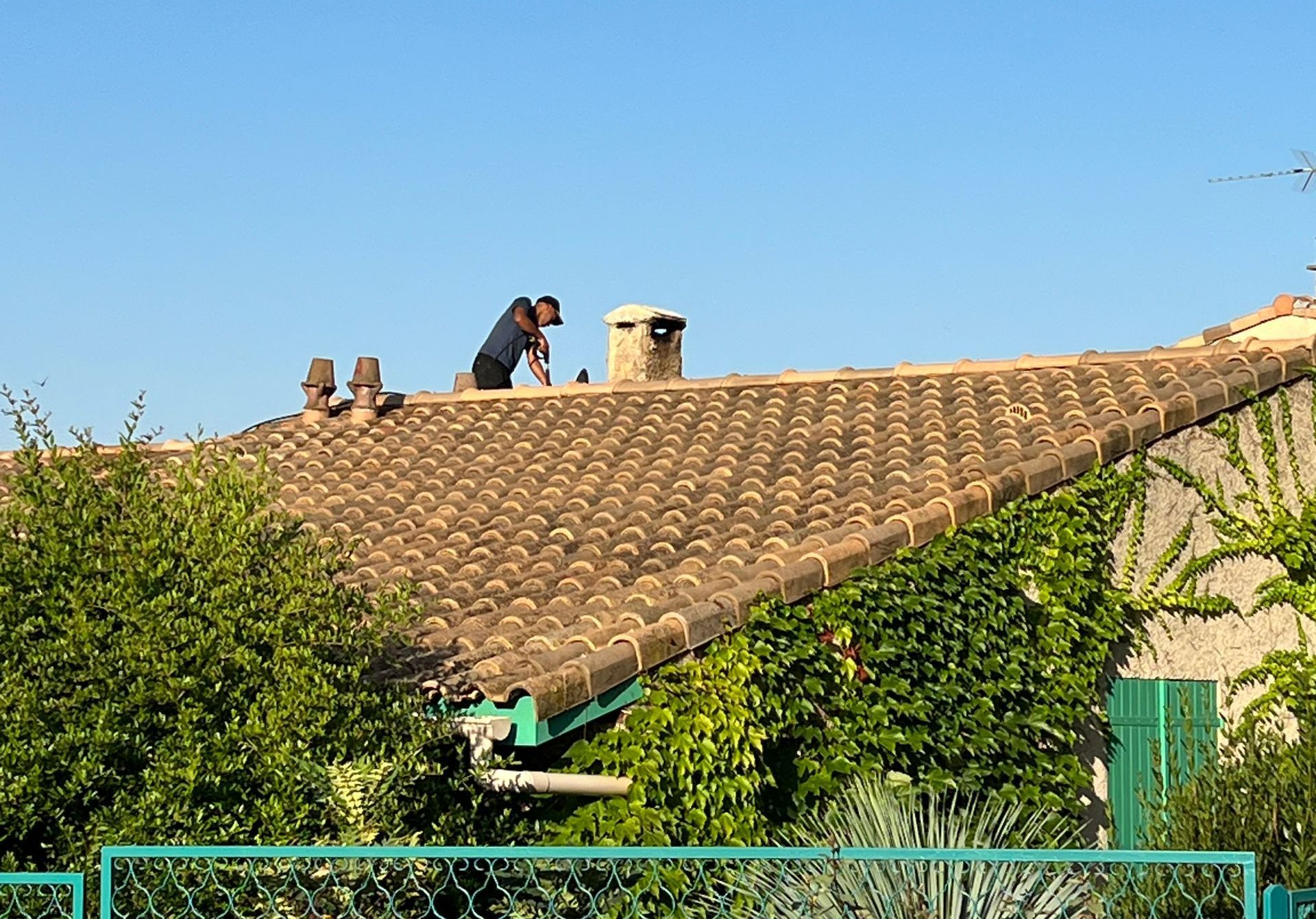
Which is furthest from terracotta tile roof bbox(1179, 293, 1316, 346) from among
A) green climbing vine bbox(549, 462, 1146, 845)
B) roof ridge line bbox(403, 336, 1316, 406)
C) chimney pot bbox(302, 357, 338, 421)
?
chimney pot bbox(302, 357, 338, 421)

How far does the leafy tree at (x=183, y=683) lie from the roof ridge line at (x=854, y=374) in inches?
320

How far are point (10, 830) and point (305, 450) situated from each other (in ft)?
29.0

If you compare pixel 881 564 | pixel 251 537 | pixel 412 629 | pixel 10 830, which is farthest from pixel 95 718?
pixel 881 564

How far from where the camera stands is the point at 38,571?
734cm

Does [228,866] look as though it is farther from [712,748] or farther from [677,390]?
[677,390]

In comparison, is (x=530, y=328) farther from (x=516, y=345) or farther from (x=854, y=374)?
(x=854, y=374)

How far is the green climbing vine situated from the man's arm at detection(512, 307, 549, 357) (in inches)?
314

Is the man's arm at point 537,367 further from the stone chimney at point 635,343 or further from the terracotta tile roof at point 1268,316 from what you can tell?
the terracotta tile roof at point 1268,316

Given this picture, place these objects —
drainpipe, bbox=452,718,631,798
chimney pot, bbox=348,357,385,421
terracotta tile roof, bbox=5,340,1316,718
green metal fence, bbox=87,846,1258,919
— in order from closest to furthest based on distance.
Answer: green metal fence, bbox=87,846,1258,919 → drainpipe, bbox=452,718,631,798 → terracotta tile roof, bbox=5,340,1316,718 → chimney pot, bbox=348,357,385,421

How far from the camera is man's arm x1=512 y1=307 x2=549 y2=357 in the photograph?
59.5 feet

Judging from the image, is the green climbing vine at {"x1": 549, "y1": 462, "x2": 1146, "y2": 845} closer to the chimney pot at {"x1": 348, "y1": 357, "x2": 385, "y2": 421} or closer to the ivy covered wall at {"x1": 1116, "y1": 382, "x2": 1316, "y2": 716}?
the ivy covered wall at {"x1": 1116, "y1": 382, "x2": 1316, "y2": 716}

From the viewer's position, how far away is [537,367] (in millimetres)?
17969

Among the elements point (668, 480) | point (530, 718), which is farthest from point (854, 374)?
point (530, 718)

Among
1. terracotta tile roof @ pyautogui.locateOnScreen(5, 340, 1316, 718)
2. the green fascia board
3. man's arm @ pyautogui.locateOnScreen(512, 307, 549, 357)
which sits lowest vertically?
the green fascia board
